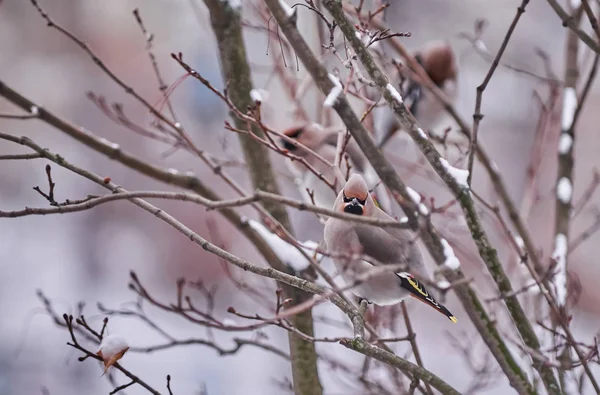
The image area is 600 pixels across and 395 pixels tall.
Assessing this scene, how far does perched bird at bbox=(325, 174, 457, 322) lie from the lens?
1409 mm

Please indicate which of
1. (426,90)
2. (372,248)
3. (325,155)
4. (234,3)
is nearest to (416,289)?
(372,248)

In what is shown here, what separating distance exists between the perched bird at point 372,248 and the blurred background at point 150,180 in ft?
10.8

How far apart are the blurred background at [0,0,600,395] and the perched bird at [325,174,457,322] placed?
129 inches

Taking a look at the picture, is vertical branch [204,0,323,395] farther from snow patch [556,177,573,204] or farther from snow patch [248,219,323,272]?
snow patch [556,177,573,204]

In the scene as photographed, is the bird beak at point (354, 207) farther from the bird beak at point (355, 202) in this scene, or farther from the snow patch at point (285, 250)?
the snow patch at point (285, 250)

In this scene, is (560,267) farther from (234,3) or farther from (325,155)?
(325,155)

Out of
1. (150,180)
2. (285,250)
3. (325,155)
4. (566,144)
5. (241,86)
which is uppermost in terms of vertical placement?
(150,180)

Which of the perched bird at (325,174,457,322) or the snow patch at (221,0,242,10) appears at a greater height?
Answer: the snow patch at (221,0,242,10)


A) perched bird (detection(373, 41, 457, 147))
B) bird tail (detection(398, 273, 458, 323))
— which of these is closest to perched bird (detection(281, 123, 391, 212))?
perched bird (detection(373, 41, 457, 147))

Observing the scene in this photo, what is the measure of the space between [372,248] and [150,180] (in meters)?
4.18

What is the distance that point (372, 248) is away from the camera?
154cm

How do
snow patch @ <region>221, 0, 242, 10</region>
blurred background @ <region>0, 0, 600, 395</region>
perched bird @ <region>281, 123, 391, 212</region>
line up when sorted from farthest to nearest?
1. blurred background @ <region>0, 0, 600, 395</region>
2. perched bird @ <region>281, 123, 391, 212</region>
3. snow patch @ <region>221, 0, 242, 10</region>

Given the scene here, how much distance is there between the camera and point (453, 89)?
3084 mm

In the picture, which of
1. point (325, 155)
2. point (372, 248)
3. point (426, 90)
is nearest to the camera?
point (372, 248)
